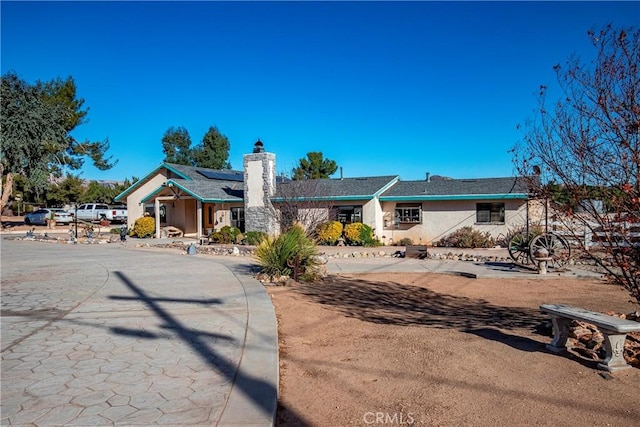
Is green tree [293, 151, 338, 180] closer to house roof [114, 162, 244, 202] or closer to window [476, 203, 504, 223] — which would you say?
house roof [114, 162, 244, 202]

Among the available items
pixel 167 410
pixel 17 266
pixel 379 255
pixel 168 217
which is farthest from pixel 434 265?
pixel 168 217

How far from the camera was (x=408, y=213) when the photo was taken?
79.3ft

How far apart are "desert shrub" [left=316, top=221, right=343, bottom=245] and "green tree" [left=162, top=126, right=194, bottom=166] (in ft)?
138

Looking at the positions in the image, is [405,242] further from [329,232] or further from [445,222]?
[329,232]

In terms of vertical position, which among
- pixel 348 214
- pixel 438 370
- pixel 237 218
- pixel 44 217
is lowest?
pixel 438 370

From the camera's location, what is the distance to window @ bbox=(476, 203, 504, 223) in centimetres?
2220

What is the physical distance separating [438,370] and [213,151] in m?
58.7

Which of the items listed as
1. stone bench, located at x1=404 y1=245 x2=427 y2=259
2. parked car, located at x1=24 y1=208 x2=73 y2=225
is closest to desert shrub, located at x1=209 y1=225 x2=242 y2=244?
stone bench, located at x1=404 y1=245 x2=427 y2=259

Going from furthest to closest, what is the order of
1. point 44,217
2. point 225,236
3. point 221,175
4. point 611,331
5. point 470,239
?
point 44,217 → point 221,175 → point 225,236 → point 470,239 → point 611,331

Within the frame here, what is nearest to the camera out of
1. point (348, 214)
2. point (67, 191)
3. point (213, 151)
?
point (348, 214)

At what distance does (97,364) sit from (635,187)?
245 inches

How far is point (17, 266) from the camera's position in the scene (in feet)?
47.6

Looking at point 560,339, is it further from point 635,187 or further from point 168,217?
point 168,217

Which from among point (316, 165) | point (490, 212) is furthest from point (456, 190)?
point (316, 165)
